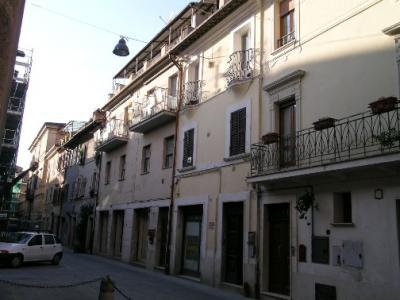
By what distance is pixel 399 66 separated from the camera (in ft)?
33.4

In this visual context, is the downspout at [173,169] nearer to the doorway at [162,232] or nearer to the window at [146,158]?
the doorway at [162,232]

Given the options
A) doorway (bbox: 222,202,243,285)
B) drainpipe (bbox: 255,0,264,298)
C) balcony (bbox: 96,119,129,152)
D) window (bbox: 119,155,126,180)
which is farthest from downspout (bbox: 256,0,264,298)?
window (bbox: 119,155,126,180)

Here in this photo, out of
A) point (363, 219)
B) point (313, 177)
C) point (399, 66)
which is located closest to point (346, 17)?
point (399, 66)

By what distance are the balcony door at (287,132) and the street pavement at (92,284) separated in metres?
4.21

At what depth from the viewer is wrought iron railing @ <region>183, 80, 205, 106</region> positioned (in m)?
18.7

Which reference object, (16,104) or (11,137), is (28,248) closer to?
(11,137)

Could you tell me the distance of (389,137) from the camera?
9352mm

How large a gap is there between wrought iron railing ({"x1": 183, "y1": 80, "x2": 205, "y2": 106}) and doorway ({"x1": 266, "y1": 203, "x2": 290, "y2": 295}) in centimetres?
641

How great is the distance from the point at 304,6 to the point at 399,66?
4210mm

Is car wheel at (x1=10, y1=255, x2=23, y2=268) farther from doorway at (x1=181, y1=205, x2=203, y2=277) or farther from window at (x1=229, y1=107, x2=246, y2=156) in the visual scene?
window at (x1=229, y1=107, x2=246, y2=156)

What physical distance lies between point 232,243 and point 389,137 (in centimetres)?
750

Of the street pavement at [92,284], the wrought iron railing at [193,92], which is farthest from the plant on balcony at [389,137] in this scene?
the wrought iron railing at [193,92]

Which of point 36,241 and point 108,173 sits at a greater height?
point 108,173

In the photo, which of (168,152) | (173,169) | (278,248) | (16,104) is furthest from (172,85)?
(16,104)
